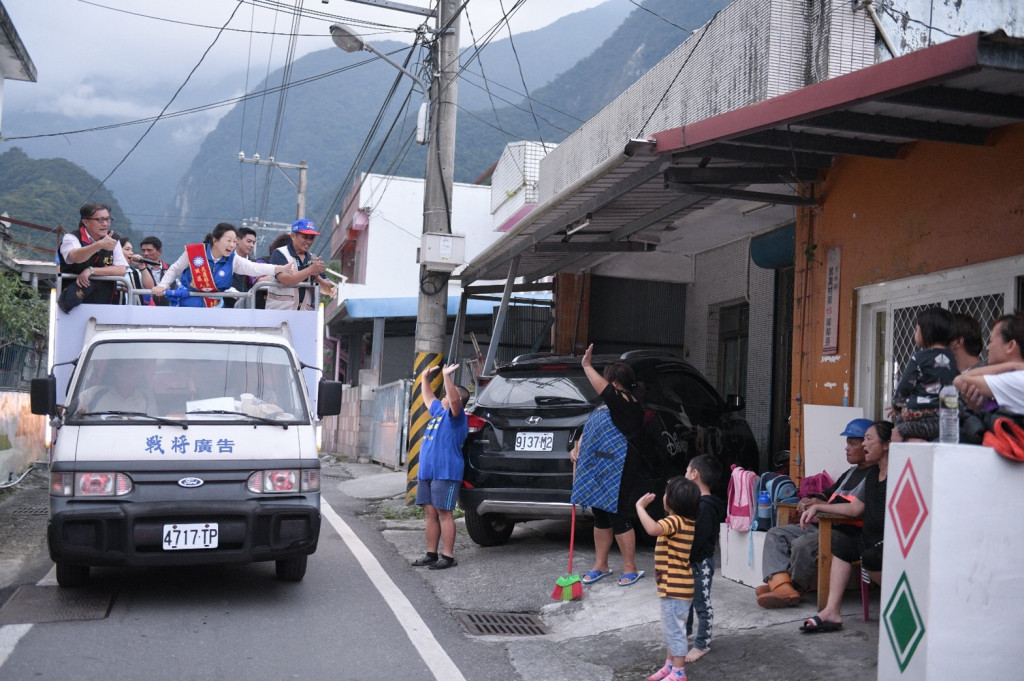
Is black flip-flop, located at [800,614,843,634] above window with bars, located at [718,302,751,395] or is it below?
below

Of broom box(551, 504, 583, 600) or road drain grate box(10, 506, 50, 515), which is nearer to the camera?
broom box(551, 504, 583, 600)

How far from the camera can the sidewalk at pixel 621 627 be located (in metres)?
5.50

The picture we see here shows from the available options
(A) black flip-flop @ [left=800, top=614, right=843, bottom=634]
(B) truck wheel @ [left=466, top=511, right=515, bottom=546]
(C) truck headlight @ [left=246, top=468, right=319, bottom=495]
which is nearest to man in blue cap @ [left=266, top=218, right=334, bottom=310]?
(C) truck headlight @ [left=246, top=468, right=319, bottom=495]

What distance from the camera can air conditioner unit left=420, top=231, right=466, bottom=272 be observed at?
1248 cm

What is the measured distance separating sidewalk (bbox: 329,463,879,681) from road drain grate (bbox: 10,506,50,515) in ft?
17.2

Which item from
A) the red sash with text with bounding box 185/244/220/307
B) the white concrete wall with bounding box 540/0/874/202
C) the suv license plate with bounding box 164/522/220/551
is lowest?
the suv license plate with bounding box 164/522/220/551

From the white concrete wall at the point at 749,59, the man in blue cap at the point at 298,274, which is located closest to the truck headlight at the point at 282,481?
the man in blue cap at the point at 298,274

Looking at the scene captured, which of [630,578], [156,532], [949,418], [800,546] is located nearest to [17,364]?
[156,532]

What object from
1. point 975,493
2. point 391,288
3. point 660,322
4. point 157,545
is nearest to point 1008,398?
point 975,493

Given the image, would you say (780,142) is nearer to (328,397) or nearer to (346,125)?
(328,397)

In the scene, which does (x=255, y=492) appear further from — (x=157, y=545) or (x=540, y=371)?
(x=540, y=371)

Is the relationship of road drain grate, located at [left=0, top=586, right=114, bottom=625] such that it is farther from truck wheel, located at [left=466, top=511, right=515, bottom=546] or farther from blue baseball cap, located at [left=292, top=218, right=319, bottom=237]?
blue baseball cap, located at [left=292, top=218, right=319, bottom=237]

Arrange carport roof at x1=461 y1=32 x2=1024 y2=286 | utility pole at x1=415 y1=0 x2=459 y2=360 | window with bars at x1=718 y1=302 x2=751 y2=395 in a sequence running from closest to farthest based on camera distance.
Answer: carport roof at x1=461 y1=32 x2=1024 y2=286, utility pole at x1=415 y1=0 x2=459 y2=360, window with bars at x1=718 y1=302 x2=751 y2=395

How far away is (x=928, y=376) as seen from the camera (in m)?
5.21
